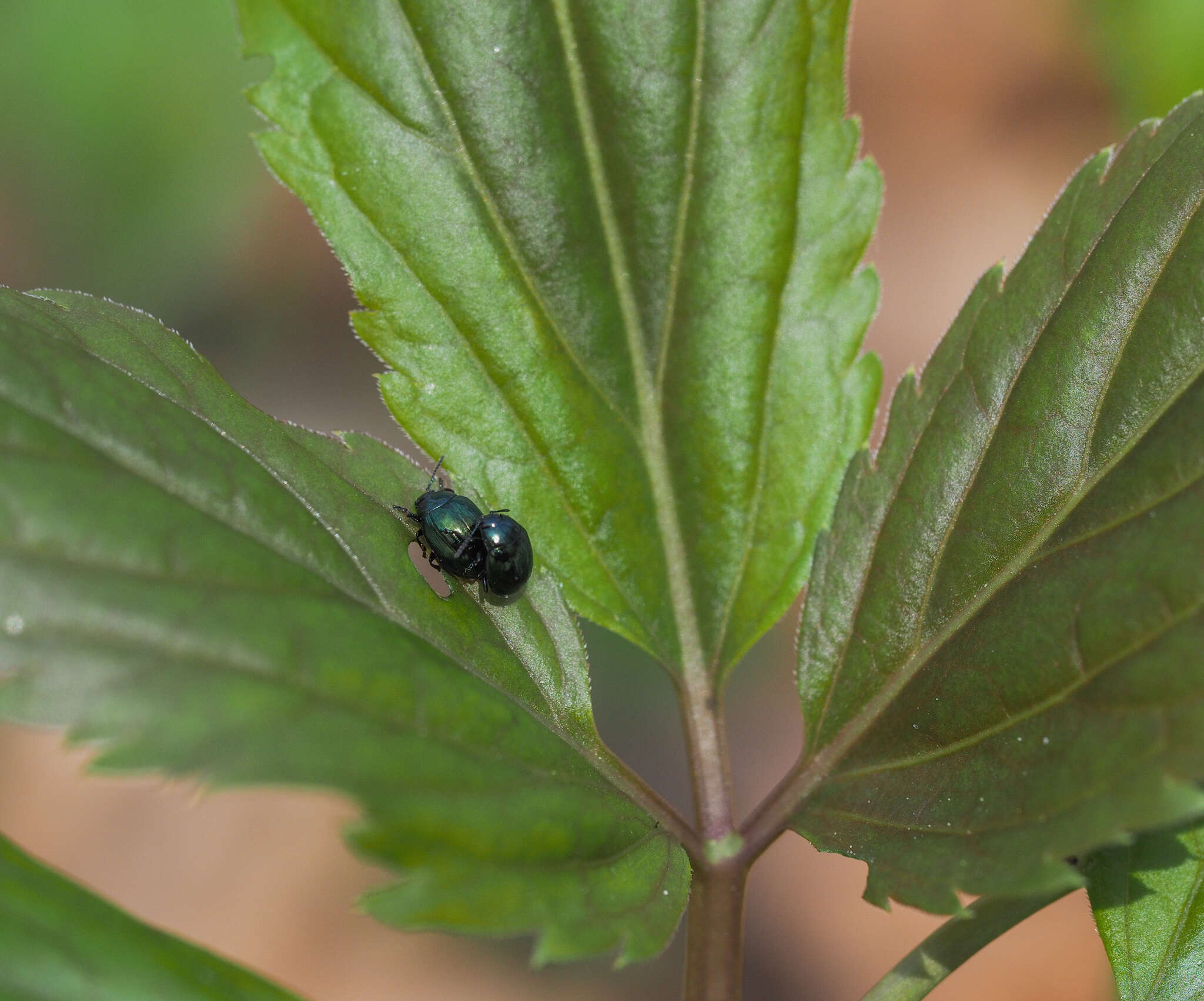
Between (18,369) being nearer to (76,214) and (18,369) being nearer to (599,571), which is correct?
(599,571)

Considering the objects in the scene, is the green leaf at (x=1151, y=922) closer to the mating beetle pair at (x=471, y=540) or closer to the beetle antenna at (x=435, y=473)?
the mating beetle pair at (x=471, y=540)

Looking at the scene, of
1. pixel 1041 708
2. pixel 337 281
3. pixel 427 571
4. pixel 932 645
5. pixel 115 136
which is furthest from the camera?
pixel 337 281

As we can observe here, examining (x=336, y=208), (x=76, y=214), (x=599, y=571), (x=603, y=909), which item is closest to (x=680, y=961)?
(x=599, y=571)

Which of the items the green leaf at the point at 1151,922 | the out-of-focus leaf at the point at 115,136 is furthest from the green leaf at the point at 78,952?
the out-of-focus leaf at the point at 115,136

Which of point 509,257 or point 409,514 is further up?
point 509,257

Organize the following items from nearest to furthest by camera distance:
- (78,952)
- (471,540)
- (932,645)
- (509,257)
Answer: (78,952) < (932,645) < (509,257) < (471,540)

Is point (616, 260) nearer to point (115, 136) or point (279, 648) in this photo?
point (279, 648)

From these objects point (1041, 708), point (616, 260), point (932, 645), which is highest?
point (616, 260)

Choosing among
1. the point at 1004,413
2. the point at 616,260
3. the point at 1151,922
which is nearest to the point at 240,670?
the point at 616,260

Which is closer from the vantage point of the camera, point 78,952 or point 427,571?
point 78,952
